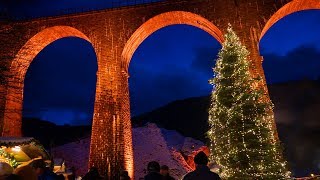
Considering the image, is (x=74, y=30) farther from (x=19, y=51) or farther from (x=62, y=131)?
(x=62, y=131)

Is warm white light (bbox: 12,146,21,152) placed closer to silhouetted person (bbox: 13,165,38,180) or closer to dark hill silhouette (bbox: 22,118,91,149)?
silhouetted person (bbox: 13,165,38,180)

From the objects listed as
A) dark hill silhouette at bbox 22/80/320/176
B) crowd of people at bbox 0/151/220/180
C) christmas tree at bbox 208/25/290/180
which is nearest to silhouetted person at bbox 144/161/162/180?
crowd of people at bbox 0/151/220/180

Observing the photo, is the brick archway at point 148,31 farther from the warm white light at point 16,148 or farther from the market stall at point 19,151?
the warm white light at point 16,148

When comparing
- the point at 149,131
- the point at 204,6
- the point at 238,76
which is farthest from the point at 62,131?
the point at 238,76

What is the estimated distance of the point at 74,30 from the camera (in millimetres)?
16719

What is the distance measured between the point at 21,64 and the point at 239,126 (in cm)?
1246

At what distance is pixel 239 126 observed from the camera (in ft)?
35.4

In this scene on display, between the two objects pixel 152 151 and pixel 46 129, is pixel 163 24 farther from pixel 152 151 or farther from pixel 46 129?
pixel 46 129

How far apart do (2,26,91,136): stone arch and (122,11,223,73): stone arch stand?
7.32ft

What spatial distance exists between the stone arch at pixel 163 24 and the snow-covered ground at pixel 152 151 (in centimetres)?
788

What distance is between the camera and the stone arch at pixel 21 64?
1622cm

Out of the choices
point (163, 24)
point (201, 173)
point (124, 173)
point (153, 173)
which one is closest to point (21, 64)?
point (163, 24)

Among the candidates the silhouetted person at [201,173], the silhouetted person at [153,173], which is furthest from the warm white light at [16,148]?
the silhouetted person at [201,173]

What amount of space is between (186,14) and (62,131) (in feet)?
85.1
